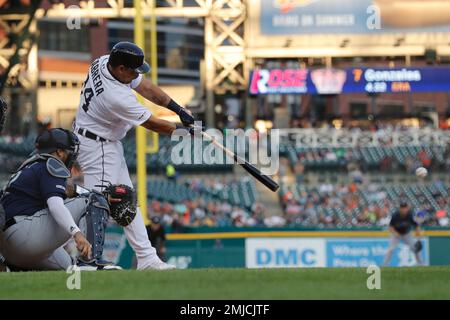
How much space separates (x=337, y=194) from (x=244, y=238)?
641cm

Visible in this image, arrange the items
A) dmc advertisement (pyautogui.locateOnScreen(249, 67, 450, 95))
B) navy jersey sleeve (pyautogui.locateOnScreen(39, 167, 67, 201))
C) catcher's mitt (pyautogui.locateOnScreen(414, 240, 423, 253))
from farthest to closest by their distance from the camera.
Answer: dmc advertisement (pyautogui.locateOnScreen(249, 67, 450, 95))
catcher's mitt (pyautogui.locateOnScreen(414, 240, 423, 253))
navy jersey sleeve (pyautogui.locateOnScreen(39, 167, 67, 201))

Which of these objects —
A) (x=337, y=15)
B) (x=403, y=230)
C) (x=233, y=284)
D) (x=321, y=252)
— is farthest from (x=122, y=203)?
(x=337, y=15)

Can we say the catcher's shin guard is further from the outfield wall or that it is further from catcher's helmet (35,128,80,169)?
the outfield wall

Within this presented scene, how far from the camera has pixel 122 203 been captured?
848 cm

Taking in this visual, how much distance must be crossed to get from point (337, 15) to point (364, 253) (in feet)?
40.4

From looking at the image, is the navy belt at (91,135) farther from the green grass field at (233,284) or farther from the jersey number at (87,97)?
the green grass field at (233,284)

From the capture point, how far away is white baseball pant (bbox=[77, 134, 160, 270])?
8.72m

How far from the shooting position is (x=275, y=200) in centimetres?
2755

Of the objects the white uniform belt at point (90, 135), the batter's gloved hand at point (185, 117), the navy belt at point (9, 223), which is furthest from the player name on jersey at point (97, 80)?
the navy belt at point (9, 223)

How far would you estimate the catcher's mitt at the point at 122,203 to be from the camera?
8.47 meters

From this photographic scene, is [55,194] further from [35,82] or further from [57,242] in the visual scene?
[35,82]

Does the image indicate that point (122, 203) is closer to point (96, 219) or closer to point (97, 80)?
point (96, 219)

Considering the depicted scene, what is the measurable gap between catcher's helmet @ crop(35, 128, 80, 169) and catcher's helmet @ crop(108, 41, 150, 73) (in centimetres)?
77

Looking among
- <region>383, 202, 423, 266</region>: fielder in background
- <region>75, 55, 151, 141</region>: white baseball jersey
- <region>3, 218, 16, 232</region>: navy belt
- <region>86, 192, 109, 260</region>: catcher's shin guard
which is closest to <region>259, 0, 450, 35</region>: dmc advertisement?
<region>383, 202, 423, 266</region>: fielder in background
